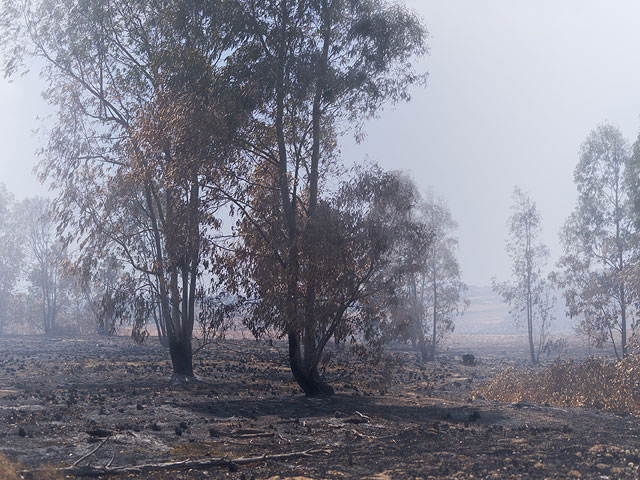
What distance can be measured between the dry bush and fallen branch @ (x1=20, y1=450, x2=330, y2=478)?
1281 cm

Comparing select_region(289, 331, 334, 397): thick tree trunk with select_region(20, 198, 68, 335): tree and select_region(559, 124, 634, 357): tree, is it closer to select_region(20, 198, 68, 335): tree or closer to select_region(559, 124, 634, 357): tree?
select_region(559, 124, 634, 357): tree

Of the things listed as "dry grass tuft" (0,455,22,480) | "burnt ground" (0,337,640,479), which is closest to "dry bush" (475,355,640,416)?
"burnt ground" (0,337,640,479)

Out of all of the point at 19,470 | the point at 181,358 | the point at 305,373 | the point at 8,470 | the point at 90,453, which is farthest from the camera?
the point at 181,358

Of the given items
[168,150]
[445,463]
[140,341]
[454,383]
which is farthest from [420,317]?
[445,463]

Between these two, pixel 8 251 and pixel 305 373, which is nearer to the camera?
pixel 305 373

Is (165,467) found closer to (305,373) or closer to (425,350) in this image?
(305,373)

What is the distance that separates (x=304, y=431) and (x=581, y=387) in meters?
13.3

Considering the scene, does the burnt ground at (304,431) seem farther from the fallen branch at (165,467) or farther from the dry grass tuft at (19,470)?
the dry grass tuft at (19,470)

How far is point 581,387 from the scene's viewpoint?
22875mm

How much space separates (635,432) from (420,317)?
129 ft

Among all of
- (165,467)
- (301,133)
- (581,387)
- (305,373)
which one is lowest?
(581,387)

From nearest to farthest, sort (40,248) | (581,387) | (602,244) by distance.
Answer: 1. (581,387)
2. (602,244)
3. (40,248)

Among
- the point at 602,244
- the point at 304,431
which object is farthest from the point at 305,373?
the point at 602,244

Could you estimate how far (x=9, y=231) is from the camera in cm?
8081
